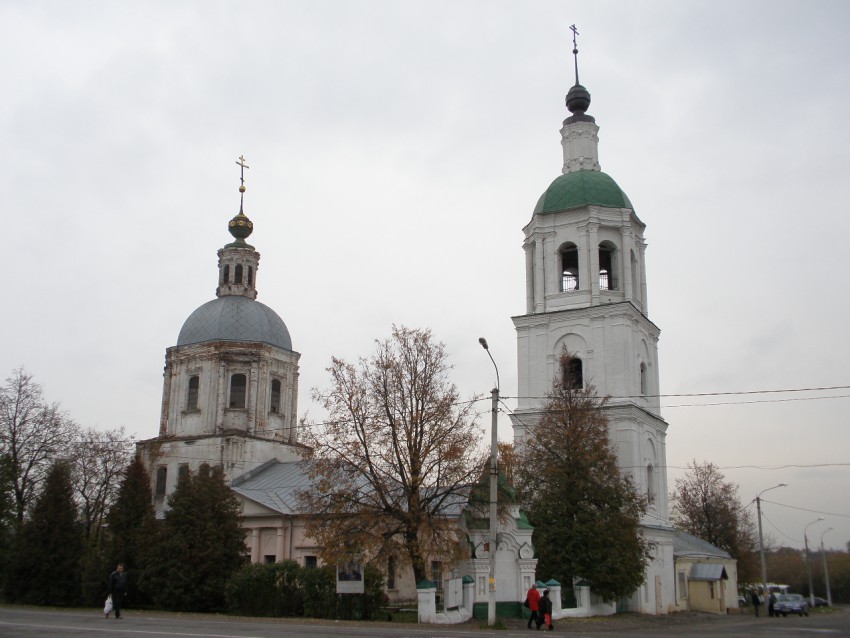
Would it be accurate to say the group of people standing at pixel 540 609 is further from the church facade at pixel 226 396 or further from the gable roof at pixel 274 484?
the church facade at pixel 226 396

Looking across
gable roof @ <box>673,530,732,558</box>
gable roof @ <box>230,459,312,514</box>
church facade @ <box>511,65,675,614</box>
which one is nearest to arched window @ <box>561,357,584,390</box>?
church facade @ <box>511,65,675,614</box>

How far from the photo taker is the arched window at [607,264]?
4084 cm

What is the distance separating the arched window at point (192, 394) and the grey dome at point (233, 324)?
2.22 m

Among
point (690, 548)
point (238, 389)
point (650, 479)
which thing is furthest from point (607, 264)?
point (238, 389)

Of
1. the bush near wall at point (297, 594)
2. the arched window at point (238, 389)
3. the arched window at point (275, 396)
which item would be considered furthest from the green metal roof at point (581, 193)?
the bush near wall at point (297, 594)

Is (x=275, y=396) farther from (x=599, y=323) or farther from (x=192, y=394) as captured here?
(x=599, y=323)

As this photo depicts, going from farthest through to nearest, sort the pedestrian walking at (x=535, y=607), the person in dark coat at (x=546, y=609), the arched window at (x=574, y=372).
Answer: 1. the arched window at (x=574, y=372)
2. the pedestrian walking at (x=535, y=607)
3. the person in dark coat at (x=546, y=609)

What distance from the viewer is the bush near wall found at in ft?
90.4

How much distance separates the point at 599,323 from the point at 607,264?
3.91m

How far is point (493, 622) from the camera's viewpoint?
75.5ft

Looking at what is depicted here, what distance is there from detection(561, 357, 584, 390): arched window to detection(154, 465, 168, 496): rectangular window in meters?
23.9

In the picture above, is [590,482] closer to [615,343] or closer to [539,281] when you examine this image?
[615,343]

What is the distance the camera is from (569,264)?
41.6 metres

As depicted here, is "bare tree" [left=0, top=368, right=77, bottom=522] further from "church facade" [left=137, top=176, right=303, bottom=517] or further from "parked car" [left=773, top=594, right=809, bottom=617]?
"parked car" [left=773, top=594, right=809, bottom=617]
